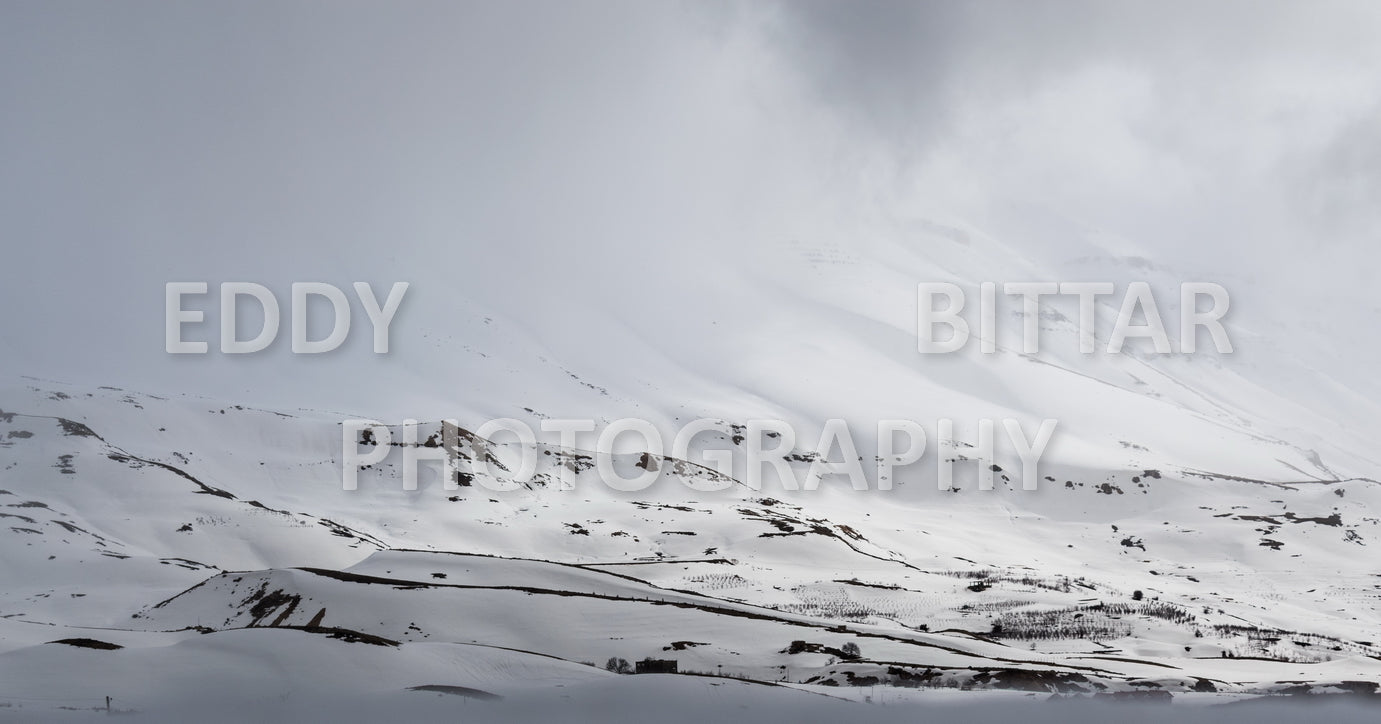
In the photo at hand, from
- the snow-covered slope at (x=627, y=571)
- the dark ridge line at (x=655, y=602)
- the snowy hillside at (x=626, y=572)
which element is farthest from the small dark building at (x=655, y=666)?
the dark ridge line at (x=655, y=602)

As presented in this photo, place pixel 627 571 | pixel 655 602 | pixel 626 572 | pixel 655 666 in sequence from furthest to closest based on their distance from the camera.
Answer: pixel 627 571, pixel 626 572, pixel 655 602, pixel 655 666

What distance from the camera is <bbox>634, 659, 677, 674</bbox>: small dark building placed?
19672 mm

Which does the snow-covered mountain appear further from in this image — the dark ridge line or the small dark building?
the small dark building

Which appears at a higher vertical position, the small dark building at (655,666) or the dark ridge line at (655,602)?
the dark ridge line at (655,602)

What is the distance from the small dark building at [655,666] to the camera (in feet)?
→ 64.5

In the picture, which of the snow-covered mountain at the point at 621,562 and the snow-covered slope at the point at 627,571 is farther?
the snow-covered slope at the point at 627,571

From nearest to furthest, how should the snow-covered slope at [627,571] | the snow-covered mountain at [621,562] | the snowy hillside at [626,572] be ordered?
the snow-covered mountain at [621,562] < the snowy hillside at [626,572] < the snow-covered slope at [627,571]

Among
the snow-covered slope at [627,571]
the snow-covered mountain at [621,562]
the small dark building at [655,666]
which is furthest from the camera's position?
the small dark building at [655,666]

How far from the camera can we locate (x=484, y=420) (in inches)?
3770

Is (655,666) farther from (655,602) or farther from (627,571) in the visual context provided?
(627,571)

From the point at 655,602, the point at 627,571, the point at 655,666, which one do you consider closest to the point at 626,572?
the point at 627,571

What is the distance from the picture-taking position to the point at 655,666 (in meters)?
20.0

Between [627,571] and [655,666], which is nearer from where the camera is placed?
[655,666]

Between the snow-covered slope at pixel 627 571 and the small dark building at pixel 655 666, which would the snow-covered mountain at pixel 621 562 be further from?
the small dark building at pixel 655 666
